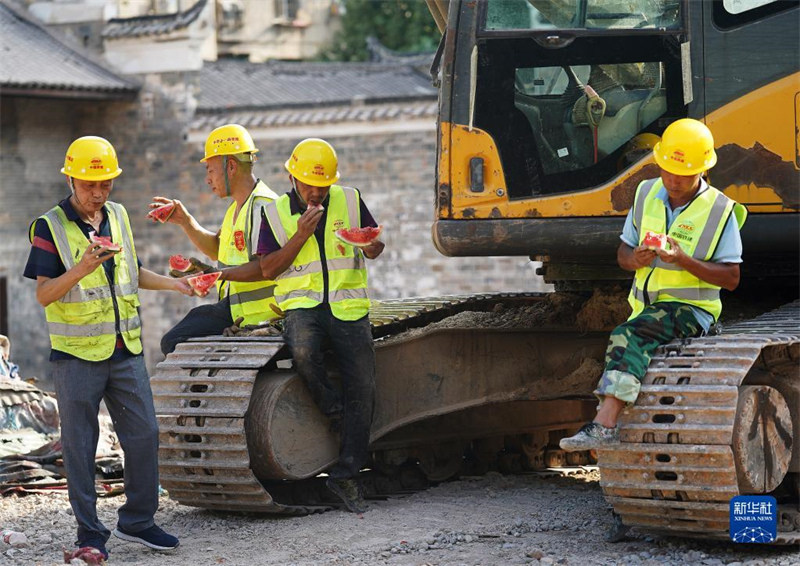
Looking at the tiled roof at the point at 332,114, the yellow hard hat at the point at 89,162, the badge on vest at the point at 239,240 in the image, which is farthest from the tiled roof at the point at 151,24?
the yellow hard hat at the point at 89,162

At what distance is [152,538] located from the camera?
7.44 metres

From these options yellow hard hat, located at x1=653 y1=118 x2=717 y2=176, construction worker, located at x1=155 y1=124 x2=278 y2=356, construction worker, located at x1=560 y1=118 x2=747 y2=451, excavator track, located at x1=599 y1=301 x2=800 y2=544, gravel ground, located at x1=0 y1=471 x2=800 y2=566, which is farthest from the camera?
construction worker, located at x1=155 y1=124 x2=278 y2=356

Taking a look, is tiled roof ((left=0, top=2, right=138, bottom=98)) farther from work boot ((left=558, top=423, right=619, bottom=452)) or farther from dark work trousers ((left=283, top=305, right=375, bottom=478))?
work boot ((left=558, top=423, right=619, bottom=452))

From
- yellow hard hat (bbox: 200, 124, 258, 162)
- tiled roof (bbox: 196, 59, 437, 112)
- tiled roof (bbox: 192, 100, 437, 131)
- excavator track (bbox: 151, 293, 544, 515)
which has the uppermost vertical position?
tiled roof (bbox: 196, 59, 437, 112)

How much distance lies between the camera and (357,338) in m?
8.20

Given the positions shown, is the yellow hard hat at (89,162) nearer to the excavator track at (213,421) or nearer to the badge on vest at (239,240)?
the excavator track at (213,421)

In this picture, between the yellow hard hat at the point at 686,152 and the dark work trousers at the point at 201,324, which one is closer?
the yellow hard hat at the point at 686,152

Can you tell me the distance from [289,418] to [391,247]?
1302 centimetres

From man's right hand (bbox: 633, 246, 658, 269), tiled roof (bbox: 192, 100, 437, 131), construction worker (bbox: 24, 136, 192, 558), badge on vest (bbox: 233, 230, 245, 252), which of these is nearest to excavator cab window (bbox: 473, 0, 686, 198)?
man's right hand (bbox: 633, 246, 658, 269)

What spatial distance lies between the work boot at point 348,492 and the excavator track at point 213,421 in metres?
0.12

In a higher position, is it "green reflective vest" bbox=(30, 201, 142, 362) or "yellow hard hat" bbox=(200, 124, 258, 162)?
"yellow hard hat" bbox=(200, 124, 258, 162)

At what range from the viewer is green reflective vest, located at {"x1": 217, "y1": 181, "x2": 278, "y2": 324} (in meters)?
8.52

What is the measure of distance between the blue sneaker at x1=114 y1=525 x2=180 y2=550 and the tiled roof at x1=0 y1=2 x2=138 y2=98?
14.4m

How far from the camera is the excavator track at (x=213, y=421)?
25.7 feet
